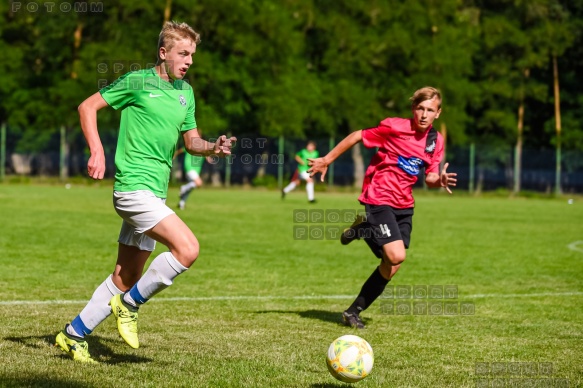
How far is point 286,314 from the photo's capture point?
866 cm

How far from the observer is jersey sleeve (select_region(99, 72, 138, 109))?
6129 mm

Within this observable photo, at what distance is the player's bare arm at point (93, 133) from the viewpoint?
5.80m

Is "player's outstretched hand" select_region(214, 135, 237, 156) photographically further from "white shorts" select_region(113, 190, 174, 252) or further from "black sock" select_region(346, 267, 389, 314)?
"black sock" select_region(346, 267, 389, 314)

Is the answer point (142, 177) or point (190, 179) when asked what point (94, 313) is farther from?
point (190, 179)

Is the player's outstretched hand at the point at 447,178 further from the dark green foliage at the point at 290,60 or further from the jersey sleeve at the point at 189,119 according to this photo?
the dark green foliage at the point at 290,60

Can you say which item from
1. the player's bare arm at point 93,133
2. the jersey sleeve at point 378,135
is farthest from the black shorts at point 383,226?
the player's bare arm at point 93,133

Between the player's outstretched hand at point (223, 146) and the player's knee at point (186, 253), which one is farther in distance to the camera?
Result: the player's outstretched hand at point (223, 146)

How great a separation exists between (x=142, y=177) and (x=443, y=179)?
2.73 m

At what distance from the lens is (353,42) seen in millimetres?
48719

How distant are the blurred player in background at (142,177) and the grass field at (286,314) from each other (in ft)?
1.18

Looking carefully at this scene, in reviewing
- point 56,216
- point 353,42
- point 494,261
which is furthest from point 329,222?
point 353,42

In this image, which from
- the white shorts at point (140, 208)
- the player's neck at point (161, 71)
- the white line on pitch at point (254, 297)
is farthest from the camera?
the white line on pitch at point (254, 297)

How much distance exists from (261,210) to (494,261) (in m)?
11.9

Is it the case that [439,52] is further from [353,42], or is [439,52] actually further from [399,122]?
[399,122]
